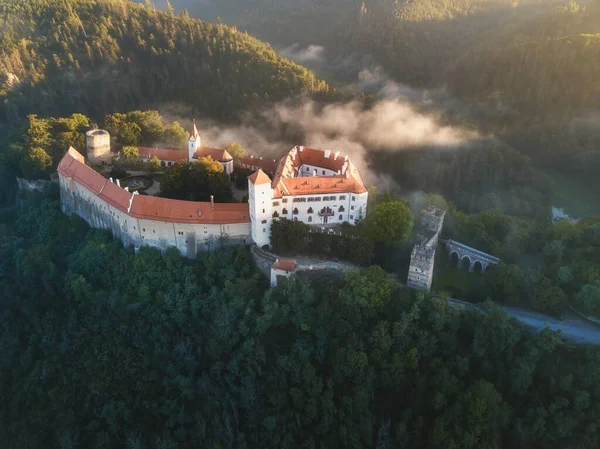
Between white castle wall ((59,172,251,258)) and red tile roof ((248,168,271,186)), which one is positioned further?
white castle wall ((59,172,251,258))

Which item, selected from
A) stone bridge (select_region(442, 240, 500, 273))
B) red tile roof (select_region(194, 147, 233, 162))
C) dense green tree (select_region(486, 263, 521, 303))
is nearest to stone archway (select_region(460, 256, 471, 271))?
stone bridge (select_region(442, 240, 500, 273))

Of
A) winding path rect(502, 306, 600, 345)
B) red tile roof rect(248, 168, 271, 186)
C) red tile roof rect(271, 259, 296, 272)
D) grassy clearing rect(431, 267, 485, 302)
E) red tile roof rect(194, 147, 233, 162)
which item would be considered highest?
red tile roof rect(248, 168, 271, 186)

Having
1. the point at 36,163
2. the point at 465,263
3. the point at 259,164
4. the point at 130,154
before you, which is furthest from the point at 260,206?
the point at 36,163

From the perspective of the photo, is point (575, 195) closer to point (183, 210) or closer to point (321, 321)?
point (321, 321)

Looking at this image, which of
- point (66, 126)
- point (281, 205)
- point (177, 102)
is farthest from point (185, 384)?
point (177, 102)

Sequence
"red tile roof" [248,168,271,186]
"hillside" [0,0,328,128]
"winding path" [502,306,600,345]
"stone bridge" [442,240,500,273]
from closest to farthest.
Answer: "winding path" [502,306,600,345] < "red tile roof" [248,168,271,186] < "stone bridge" [442,240,500,273] < "hillside" [0,0,328,128]

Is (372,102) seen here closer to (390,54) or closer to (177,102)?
(390,54)

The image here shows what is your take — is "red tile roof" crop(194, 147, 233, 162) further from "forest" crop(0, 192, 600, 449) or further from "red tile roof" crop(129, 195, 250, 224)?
"forest" crop(0, 192, 600, 449)
